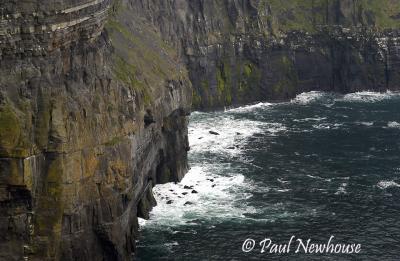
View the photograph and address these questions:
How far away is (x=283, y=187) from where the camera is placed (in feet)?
425

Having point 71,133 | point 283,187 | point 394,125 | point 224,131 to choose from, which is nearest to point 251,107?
point 224,131

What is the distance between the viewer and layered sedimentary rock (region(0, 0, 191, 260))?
85.7m

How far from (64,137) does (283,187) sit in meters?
52.0

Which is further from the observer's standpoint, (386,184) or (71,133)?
(386,184)

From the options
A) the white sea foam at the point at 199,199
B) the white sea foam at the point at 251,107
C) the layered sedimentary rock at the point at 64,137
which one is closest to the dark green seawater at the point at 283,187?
the white sea foam at the point at 199,199

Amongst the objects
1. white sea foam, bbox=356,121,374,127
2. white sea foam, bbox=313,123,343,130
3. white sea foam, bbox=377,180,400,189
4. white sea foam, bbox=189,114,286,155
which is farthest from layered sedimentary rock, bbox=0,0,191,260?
white sea foam, bbox=356,121,374,127

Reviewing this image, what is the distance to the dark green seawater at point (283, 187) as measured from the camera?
10706 cm

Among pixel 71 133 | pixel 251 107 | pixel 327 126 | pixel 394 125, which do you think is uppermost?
pixel 71 133

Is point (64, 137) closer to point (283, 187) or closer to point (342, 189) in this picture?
point (283, 187)

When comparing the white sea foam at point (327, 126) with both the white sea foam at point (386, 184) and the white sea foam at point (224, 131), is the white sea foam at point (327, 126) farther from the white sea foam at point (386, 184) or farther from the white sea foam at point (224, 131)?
the white sea foam at point (386, 184)

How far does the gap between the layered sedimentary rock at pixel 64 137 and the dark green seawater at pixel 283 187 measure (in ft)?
37.8

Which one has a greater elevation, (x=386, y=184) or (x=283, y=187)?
(x=283, y=187)

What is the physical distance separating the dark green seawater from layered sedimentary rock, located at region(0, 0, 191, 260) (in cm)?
1154

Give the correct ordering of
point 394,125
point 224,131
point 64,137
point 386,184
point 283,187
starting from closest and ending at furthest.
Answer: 1. point 64,137
2. point 283,187
3. point 386,184
4. point 224,131
5. point 394,125
